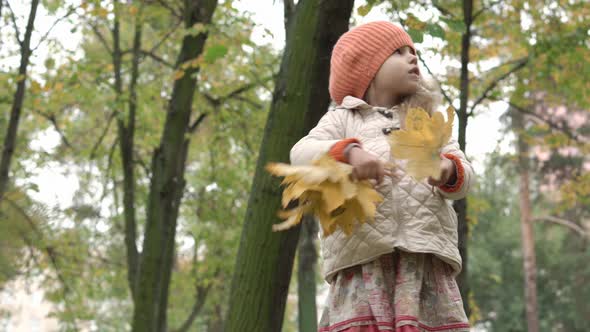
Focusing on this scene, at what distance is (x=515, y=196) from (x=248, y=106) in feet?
67.2

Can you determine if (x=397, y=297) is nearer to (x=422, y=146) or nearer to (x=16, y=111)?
(x=422, y=146)

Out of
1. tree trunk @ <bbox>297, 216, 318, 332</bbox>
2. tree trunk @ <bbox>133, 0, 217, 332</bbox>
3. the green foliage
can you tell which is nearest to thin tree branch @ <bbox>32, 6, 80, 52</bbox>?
tree trunk @ <bbox>133, 0, 217, 332</bbox>

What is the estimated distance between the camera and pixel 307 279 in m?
9.88

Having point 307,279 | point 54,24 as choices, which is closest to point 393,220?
point 54,24

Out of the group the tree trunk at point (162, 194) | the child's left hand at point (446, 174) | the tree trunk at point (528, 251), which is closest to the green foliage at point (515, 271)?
the tree trunk at point (528, 251)

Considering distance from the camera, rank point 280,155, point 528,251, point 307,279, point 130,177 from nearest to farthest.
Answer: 1. point 280,155
2. point 307,279
3. point 130,177
4. point 528,251

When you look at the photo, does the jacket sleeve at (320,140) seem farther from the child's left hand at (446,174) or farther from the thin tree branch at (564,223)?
the thin tree branch at (564,223)

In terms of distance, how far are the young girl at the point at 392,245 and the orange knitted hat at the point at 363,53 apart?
4.6 inches

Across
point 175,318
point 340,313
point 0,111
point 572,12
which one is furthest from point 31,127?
point 340,313

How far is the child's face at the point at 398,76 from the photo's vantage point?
10.6 ft

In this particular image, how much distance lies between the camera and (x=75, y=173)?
1628 cm

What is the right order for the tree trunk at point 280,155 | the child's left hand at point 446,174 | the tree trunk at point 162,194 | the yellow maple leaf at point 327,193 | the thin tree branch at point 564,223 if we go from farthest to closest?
1. the thin tree branch at point 564,223
2. the tree trunk at point 162,194
3. the tree trunk at point 280,155
4. the child's left hand at point 446,174
5. the yellow maple leaf at point 327,193

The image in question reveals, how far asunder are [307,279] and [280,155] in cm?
539

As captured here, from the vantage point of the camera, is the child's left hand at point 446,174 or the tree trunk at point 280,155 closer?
the child's left hand at point 446,174
